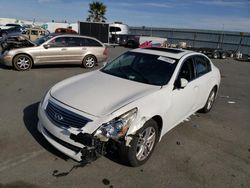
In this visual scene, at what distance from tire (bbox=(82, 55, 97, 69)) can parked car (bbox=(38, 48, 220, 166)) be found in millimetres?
6068

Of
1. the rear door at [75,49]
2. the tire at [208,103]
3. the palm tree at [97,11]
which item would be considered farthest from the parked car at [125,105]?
the palm tree at [97,11]

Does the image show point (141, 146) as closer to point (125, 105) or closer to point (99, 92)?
point (125, 105)

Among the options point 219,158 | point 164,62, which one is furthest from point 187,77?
point 219,158

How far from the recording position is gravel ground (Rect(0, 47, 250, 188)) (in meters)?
2.98

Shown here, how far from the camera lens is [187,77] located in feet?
14.1

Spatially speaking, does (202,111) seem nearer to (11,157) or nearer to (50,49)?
(11,157)

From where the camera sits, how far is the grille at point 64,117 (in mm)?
2934

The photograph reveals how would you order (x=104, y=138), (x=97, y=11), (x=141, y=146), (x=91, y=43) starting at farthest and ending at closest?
(x=97, y=11), (x=91, y=43), (x=141, y=146), (x=104, y=138)

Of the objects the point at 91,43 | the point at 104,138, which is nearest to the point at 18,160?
the point at 104,138

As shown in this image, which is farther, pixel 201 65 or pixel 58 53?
pixel 58 53

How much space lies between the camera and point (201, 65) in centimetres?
502

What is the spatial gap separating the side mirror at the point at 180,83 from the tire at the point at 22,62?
288 inches

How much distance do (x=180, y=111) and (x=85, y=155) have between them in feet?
6.42

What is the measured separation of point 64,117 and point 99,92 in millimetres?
691
